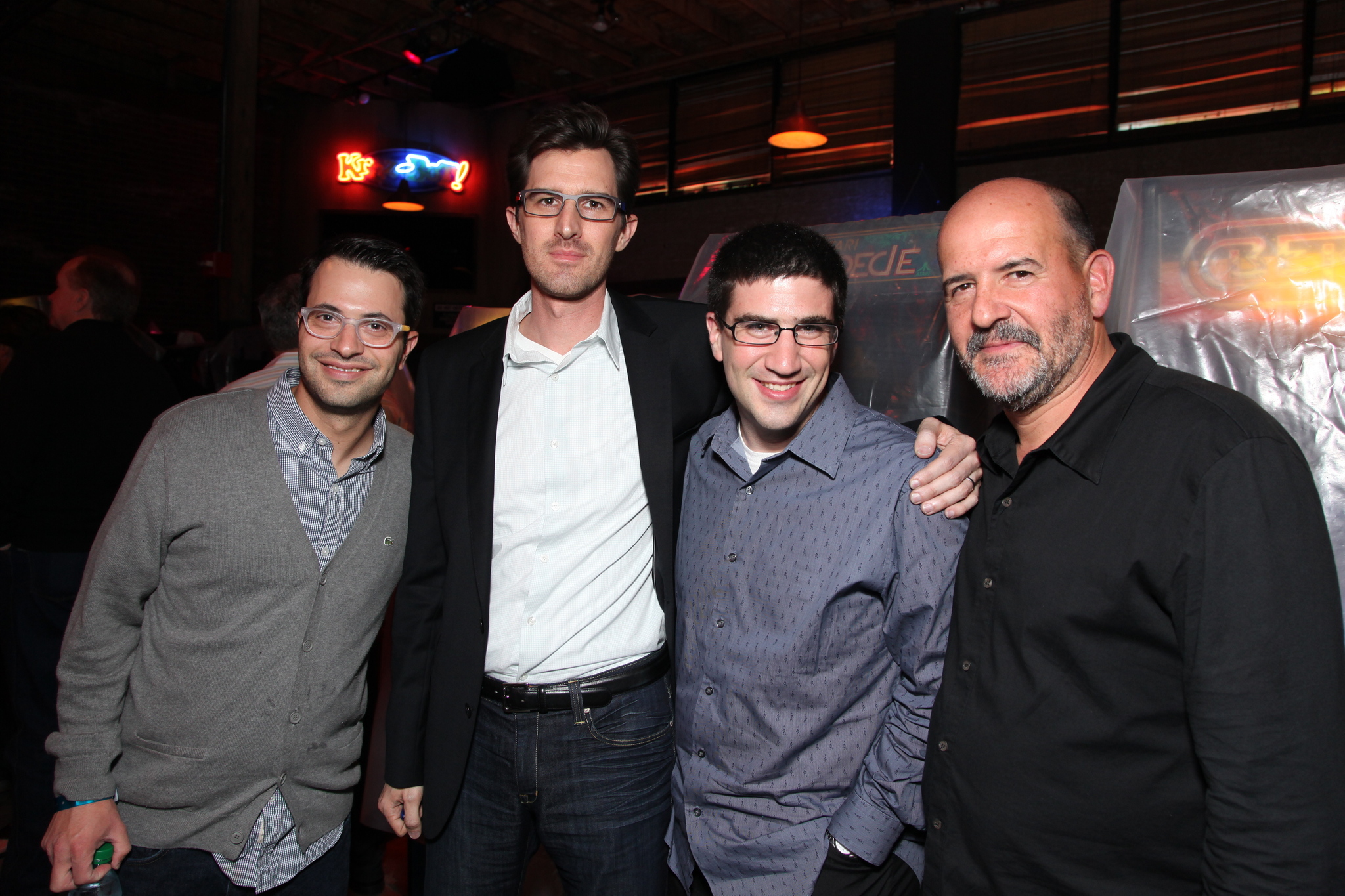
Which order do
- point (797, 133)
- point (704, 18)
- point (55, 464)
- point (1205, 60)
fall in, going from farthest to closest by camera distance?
point (704, 18) < point (797, 133) < point (1205, 60) < point (55, 464)

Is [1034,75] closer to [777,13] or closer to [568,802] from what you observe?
[777,13]

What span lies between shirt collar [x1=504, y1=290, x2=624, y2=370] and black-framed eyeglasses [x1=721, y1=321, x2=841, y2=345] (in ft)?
1.24

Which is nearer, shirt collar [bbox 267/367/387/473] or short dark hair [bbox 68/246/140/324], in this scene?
shirt collar [bbox 267/367/387/473]

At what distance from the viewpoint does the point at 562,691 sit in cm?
166

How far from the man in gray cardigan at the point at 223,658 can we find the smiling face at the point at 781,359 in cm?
86

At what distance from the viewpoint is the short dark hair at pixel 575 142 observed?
188 cm

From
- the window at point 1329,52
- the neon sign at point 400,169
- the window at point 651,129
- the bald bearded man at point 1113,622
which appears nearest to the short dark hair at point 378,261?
the bald bearded man at point 1113,622

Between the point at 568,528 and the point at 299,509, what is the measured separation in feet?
1.88

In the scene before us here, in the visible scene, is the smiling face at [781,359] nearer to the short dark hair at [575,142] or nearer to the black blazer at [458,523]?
the black blazer at [458,523]

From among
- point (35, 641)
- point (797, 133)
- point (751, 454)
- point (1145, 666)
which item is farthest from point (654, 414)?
point (797, 133)

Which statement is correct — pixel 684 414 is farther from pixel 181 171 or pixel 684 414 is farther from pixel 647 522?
pixel 181 171

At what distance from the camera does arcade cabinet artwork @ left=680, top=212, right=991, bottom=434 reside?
2143 mm

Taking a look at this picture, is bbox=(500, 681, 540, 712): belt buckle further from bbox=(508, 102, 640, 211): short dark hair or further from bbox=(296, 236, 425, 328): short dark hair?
bbox=(508, 102, 640, 211): short dark hair

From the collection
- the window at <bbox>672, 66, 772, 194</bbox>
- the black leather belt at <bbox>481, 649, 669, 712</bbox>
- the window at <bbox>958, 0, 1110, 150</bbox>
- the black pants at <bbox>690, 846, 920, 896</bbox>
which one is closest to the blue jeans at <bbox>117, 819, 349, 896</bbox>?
the black leather belt at <bbox>481, 649, 669, 712</bbox>
